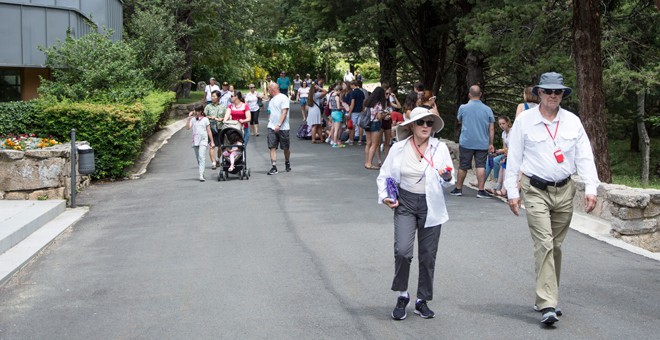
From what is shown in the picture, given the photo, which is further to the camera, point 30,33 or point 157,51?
point 157,51

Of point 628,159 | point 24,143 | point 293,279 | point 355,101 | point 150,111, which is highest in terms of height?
point 355,101

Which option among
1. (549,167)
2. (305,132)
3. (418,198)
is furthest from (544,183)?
(305,132)

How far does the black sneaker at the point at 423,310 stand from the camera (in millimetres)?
7086

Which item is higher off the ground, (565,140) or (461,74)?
(461,74)

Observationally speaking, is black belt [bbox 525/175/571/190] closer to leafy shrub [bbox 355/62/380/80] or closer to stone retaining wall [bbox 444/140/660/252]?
stone retaining wall [bbox 444/140/660/252]

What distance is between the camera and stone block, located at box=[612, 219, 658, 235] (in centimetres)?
1106

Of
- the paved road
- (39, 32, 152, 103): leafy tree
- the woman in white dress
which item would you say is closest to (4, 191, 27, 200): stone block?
the paved road

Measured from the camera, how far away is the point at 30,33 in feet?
72.2

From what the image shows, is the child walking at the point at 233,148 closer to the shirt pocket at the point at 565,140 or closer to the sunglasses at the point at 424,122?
the sunglasses at the point at 424,122

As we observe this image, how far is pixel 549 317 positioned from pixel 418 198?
136 cm

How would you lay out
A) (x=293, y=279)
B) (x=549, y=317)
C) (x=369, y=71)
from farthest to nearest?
(x=369, y=71) → (x=293, y=279) → (x=549, y=317)

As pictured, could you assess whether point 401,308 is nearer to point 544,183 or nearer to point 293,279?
point 544,183

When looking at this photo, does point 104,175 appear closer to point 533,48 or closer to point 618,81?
point 533,48

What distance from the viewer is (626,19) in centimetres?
2309
